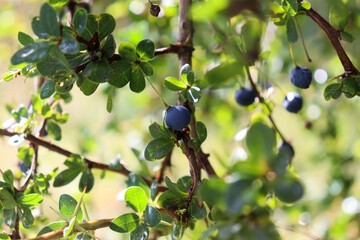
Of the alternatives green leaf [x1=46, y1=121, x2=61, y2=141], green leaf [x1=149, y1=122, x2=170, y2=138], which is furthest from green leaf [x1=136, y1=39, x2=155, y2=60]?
green leaf [x1=46, y1=121, x2=61, y2=141]

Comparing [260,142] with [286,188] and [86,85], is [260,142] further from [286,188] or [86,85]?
[86,85]

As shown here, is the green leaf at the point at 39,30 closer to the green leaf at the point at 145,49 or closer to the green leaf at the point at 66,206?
the green leaf at the point at 145,49

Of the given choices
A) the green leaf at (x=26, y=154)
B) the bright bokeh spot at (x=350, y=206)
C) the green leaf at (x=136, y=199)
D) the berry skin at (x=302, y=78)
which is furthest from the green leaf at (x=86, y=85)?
the bright bokeh spot at (x=350, y=206)

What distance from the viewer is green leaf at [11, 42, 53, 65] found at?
1.53ft

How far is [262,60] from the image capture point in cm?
85

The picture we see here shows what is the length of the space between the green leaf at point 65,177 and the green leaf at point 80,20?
1.07 ft

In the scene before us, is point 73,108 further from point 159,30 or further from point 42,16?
point 42,16

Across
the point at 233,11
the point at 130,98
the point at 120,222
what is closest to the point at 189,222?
the point at 120,222

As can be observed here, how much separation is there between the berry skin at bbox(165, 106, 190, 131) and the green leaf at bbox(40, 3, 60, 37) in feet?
0.67

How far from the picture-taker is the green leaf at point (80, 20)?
538mm

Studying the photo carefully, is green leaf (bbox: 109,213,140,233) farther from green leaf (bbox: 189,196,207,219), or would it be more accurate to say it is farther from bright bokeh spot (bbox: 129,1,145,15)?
bright bokeh spot (bbox: 129,1,145,15)

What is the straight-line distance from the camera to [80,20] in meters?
0.54

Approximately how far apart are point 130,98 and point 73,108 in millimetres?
640

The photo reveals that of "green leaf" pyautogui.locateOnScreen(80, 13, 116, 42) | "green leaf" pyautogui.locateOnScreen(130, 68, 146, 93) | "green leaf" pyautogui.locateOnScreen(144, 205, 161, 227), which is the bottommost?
"green leaf" pyautogui.locateOnScreen(144, 205, 161, 227)
